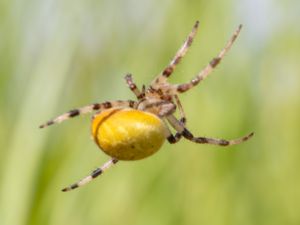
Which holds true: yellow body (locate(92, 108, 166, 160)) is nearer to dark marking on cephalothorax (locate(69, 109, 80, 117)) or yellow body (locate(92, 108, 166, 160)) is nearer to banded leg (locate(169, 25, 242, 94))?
dark marking on cephalothorax (locate(69, 109, 80, 117))

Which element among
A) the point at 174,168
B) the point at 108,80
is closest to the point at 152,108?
the point at 108,80

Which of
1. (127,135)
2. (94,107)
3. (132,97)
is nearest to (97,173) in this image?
(94,107)

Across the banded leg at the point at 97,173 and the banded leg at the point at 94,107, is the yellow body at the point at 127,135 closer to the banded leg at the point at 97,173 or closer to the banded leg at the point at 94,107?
the banded leg at the point at 94,107

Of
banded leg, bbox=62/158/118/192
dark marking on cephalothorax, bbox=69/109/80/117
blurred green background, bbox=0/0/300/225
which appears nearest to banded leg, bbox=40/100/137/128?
dark marking on cephalothorax, bbox=69/109/80/117

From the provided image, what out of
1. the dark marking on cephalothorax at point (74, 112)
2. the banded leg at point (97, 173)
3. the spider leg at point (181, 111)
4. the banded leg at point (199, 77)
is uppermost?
the dark marking on cephalothorax at point (74, 112)

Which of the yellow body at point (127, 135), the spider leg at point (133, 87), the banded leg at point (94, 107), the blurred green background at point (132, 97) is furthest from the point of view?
the blurred green background at point (132, 97)

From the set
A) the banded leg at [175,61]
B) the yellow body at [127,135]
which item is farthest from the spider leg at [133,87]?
the yellow body at [127,135]

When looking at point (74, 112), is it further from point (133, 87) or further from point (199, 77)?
point (199, 77)
